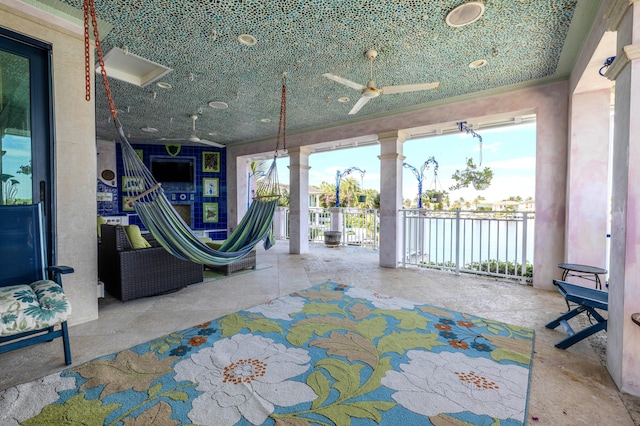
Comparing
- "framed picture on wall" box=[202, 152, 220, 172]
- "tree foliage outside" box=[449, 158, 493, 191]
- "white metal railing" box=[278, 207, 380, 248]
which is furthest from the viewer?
"framed picture on wall" box=[202, 152, 220, 172]

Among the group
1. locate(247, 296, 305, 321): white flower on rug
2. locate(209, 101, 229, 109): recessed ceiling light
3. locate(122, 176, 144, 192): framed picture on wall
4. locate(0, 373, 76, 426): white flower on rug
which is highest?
locate(209, 101, 229, 109): recessed ceiling light

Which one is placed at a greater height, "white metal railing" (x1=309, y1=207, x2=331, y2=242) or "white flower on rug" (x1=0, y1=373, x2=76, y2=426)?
"white metal railing" (x1=309, y1=207, x2=331, y2=242)

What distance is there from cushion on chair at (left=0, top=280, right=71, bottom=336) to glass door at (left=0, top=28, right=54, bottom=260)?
72cm

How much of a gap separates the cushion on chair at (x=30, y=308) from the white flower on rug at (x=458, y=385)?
1929mm

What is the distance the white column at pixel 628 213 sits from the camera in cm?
153

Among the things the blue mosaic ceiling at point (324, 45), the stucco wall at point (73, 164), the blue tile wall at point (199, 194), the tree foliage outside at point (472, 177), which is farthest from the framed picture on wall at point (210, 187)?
the tree foliage outside at point (472, 177)

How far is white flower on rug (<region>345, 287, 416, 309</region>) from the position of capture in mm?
2865

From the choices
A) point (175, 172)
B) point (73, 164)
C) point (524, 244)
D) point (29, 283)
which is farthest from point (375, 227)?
point (29, 283)

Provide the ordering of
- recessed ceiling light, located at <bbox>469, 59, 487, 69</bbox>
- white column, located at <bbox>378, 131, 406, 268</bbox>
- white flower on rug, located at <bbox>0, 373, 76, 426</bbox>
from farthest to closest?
white column, located at <bbox>378, 131, 406, 268</bbox> < recessed ceiling light, located at <bbox>469, 59, 487, 69</bbox> < white flower on rug, located at <bbox>0, 373, 76, 426</bbox>

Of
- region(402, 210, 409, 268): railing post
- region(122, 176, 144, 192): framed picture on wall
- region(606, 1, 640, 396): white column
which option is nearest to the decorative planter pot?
region(402, 210, 409, 268): railing post

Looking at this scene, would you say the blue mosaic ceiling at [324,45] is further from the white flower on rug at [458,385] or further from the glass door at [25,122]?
the white flower on rug at [458,385]

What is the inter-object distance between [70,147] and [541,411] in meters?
→ 3.65

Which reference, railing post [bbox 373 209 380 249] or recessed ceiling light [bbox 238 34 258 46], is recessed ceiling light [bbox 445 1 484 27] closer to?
recessed ceiling light [bbox 238 34 258 46]

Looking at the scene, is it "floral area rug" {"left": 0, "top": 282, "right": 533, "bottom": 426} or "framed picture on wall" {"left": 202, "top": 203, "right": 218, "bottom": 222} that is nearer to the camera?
"floral area rug" {"left": 0, "top": 282, "right": 533, "bottom": 426}
